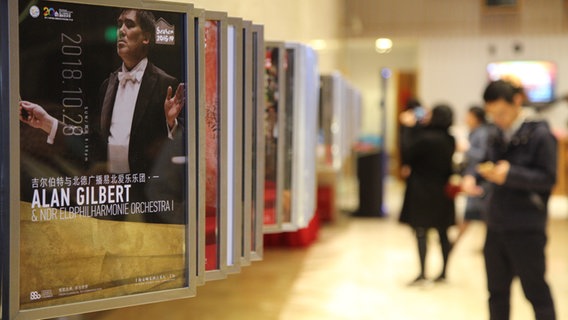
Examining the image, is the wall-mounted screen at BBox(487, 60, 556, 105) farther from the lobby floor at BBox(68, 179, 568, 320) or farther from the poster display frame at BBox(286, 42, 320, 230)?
the poster display frame at BBox(286, 42, 320, 230)

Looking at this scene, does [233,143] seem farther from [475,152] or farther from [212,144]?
[475,152]

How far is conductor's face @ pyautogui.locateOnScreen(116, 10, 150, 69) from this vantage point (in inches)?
86.5

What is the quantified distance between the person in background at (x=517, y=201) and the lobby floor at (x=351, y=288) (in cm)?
161

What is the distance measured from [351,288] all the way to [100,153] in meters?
4.21

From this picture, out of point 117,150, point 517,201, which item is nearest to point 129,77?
point 117,150

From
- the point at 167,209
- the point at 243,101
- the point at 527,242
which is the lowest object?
the point at 527,242

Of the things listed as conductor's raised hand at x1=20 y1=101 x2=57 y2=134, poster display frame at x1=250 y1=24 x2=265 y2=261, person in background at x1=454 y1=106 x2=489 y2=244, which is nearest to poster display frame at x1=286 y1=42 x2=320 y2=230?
poster display frame at x1=250 y1=24 x2=265 y2=261

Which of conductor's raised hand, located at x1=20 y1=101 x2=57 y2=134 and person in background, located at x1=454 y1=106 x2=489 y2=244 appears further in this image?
person in background, located at x1=454 y1=106 x2=489 y2=244

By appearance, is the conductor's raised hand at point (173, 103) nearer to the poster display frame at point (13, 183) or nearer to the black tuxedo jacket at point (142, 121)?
the black tuxedo jacket at point (142, 121)

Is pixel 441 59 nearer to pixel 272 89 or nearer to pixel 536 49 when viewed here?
pixel 536 49

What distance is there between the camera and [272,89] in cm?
323

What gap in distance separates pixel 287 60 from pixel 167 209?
1.26 meters

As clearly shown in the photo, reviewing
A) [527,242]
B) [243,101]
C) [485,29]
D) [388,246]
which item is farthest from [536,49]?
[243,101]

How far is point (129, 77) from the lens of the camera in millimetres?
2238
